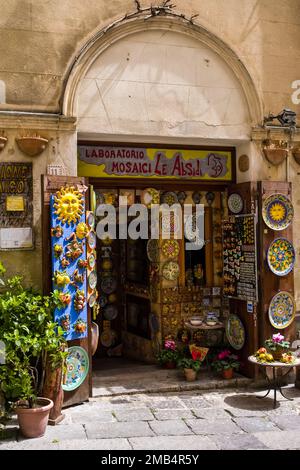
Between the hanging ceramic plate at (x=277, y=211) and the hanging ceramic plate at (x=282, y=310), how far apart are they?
40.4 inches

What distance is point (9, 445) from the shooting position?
5.77 metres

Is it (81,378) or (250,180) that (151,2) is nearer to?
(250,180)

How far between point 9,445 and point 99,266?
476cm

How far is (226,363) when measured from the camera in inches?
321

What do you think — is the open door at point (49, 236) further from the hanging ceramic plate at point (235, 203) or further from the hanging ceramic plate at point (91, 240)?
the hanging ceramic plate at point (235, 203)

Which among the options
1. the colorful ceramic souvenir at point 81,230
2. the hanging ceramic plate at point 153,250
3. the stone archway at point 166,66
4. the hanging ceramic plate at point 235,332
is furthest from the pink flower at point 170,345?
the stone archway at point 166,66

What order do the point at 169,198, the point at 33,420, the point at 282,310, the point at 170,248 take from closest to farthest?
the point at 33,420, the point at 282,310, the point at 169,198, the point at 170,248

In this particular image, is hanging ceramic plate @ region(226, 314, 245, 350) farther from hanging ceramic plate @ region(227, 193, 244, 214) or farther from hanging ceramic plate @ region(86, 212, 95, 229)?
hanging ceramic plate @ region(86, 212, 95, 229)

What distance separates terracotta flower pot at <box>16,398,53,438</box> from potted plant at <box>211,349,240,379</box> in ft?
9.86

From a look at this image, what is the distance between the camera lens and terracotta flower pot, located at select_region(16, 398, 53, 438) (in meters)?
5.92

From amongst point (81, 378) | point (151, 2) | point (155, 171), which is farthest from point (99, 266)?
point (151, 2)

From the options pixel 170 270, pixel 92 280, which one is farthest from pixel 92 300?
pixel 170 270

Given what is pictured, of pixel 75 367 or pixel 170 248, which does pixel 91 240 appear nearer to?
pixel 75 367

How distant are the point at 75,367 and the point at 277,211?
3.69 meters
